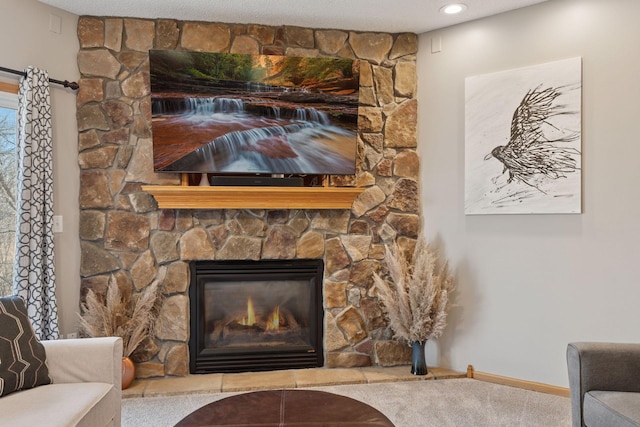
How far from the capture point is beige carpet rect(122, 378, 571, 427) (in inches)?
104

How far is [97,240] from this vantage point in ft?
10.8

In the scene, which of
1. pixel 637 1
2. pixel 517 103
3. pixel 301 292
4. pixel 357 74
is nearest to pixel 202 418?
pixel 301 292

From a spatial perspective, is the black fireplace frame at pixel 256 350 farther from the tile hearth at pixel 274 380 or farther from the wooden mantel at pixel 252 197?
the wooden mantel at pixel 252 197

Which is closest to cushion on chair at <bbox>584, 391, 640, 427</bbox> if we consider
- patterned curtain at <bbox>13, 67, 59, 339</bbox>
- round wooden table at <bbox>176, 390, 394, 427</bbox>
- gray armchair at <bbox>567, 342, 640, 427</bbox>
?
gray armchair at <bbox>567, 342, 640, 427</bbox>

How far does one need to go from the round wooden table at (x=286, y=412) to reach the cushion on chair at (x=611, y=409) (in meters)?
0.88

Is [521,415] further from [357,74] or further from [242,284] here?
[357,74]

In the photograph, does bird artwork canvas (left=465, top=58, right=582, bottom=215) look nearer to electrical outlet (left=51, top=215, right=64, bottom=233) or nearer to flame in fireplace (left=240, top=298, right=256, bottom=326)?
flame in fireplace (left=240, top=298, right=256, bottom=326)

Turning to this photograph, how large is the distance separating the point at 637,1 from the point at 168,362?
3.81m

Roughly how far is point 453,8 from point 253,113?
1.53m

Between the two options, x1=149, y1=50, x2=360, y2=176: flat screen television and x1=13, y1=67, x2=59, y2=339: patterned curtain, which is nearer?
x1=13, y1=67, x2=59, y2=339: patterned curtain

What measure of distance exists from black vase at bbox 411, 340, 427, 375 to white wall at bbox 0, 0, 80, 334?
2.41m

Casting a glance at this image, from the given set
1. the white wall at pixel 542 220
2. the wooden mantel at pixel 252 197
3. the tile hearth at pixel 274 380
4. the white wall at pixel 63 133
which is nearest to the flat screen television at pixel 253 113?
the wooden mantel at pixel 252 197

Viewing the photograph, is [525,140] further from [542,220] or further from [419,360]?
[419,360]

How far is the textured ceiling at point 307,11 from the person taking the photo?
3.09 meters
